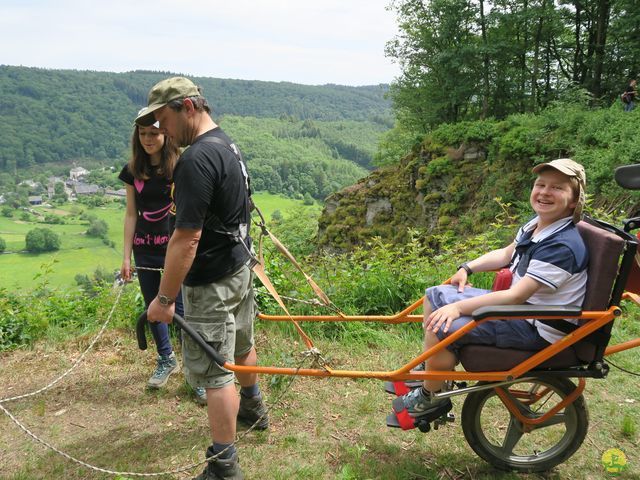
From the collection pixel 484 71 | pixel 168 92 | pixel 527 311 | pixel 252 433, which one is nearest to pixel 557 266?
pixel 527 311

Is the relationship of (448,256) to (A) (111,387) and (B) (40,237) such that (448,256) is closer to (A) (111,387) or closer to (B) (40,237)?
(A) (111,387)

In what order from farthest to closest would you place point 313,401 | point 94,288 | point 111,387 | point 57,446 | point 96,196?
point 96,196 → point 94,288 → point 111,387 → point 313,401 → point 57,446

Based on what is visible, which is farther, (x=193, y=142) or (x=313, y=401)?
(x=313, y=401)

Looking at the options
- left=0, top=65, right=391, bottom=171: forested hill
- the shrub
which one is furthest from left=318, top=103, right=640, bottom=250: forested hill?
left=0, top=65, right=391, bottom=171: forested hill

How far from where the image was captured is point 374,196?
20.3 meters

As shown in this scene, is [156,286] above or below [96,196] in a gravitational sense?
above

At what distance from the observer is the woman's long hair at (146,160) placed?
3.49 meters

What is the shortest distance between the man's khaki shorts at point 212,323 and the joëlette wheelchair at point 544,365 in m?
0.09

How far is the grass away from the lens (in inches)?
118

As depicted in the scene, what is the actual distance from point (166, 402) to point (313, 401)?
3.94 feet

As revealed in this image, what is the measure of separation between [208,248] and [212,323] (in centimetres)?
45

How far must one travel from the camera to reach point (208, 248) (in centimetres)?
269

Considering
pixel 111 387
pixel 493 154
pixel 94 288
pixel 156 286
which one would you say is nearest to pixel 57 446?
pixel 111 387

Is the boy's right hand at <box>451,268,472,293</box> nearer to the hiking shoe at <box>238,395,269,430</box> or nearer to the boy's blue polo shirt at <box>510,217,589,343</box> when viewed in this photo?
the boy's blue polo shirt at <box>510,217,589,343</box>
